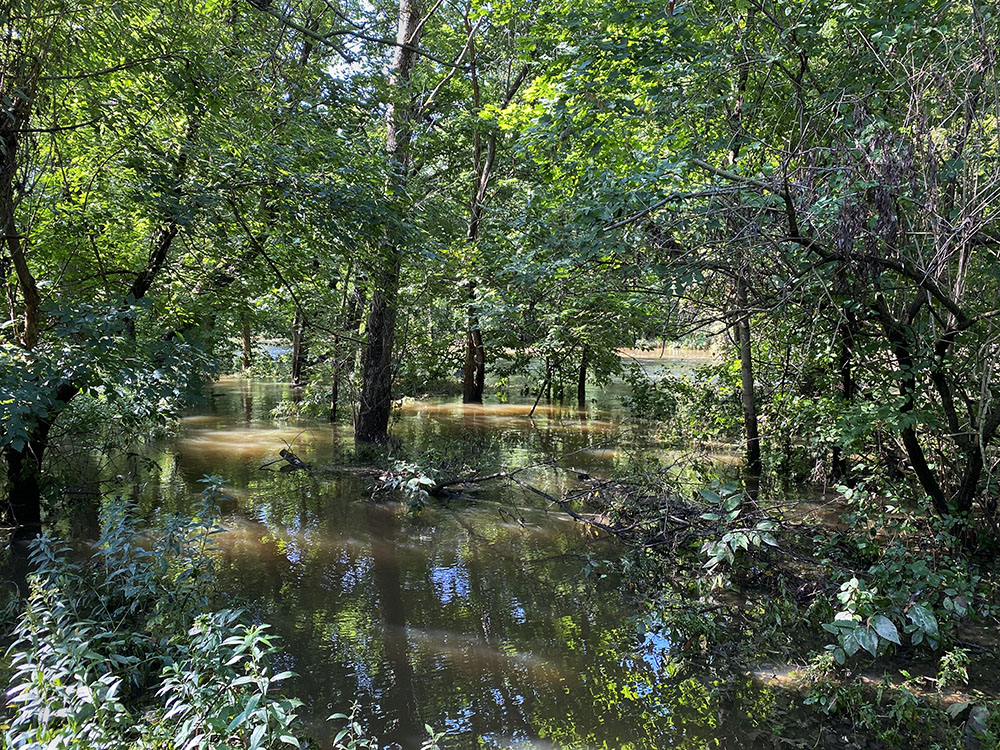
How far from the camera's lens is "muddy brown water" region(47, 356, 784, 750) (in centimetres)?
375

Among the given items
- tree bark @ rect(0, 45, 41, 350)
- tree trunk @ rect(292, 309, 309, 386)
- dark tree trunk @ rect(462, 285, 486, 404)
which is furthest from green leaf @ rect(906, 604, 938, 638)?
tree trunk @ rect(292, 309, 309, 386)

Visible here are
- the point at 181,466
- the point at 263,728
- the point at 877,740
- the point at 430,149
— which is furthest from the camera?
the point at 430,149

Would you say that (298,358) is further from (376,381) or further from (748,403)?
(748,403)

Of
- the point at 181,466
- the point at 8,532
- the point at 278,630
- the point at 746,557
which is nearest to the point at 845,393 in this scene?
the point at 746,557

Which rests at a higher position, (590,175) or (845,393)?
(590,175)

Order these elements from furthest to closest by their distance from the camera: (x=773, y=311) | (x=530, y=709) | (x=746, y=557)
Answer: (x=746, y=557)
(x=773, y=311)
(x=530, y=709)

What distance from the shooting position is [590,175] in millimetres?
6102

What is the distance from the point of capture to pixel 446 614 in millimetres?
5129

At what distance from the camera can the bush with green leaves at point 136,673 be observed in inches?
104

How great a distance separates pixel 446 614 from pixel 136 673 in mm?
2320

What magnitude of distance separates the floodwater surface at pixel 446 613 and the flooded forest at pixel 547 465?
0.04m

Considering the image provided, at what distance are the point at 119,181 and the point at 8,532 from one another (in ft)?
12.9

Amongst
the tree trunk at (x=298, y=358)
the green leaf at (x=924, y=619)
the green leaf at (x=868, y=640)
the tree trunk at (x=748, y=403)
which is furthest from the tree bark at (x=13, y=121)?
the tree trunk at (x=298, y=358)

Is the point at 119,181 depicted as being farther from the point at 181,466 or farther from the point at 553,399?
the point at 553,399
